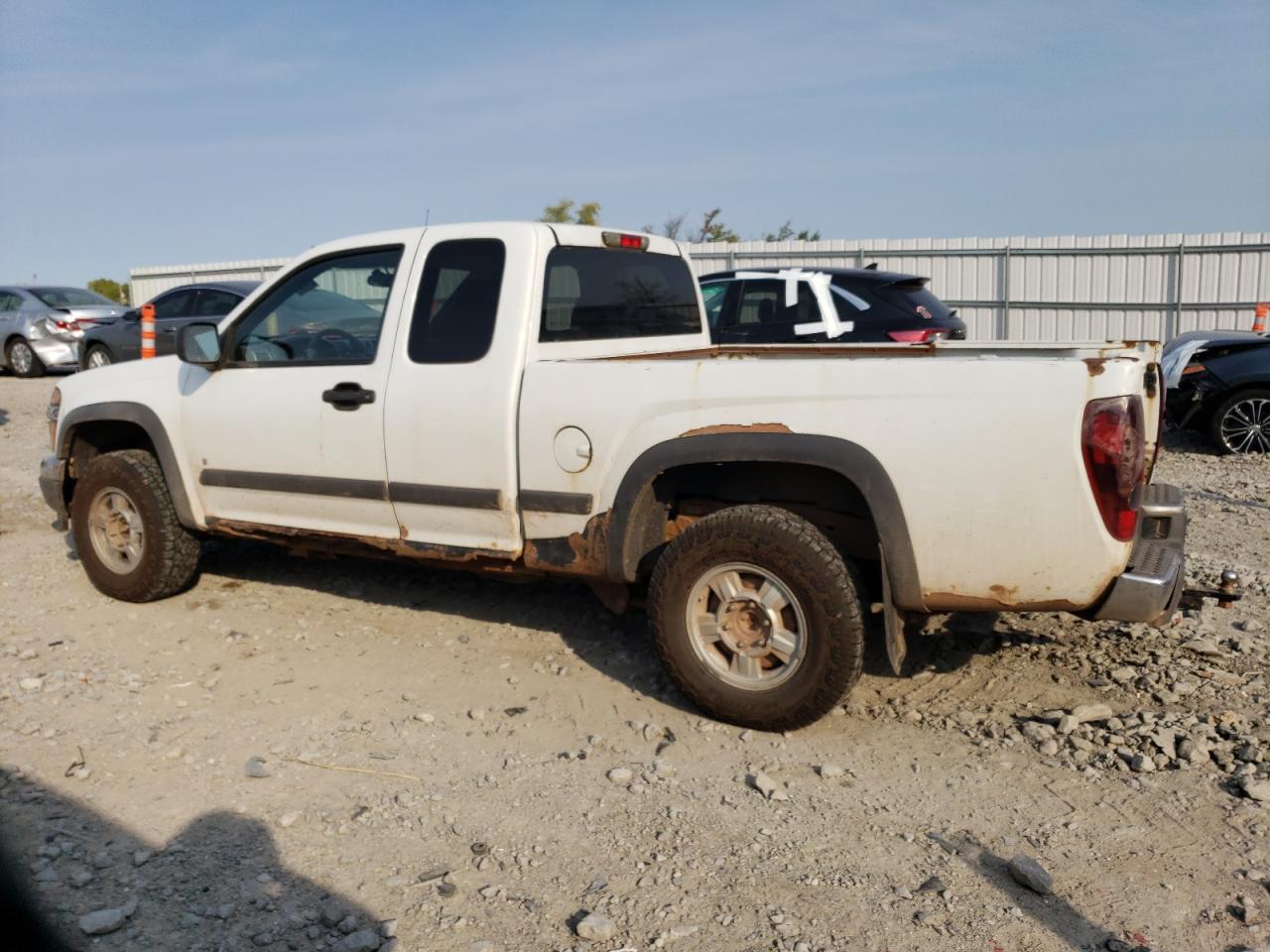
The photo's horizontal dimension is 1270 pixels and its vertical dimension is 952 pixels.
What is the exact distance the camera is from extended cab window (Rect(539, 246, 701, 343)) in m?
4.82

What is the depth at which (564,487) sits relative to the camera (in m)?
4.44

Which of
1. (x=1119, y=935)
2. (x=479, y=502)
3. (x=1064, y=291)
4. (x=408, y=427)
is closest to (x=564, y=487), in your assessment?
(x=479, y=502)

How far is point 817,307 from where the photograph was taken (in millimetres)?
9602

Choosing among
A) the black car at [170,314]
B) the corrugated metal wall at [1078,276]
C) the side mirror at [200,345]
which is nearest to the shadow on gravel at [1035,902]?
the side mirror at [200,345]

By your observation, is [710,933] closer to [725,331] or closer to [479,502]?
→ [479,502]

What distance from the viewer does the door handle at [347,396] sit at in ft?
15.9

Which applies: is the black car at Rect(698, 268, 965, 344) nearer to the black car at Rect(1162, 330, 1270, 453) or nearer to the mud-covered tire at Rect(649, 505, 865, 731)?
the black car at Rect(1162, 330, 1270, 453)

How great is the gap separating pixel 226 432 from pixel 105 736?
5.40 ft

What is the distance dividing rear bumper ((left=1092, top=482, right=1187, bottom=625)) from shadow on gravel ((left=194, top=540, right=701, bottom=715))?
1.62 m

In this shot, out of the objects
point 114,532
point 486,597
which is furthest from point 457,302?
point 114,532

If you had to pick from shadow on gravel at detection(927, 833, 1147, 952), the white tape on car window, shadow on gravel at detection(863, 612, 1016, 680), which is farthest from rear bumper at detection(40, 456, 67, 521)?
the white tape on car window

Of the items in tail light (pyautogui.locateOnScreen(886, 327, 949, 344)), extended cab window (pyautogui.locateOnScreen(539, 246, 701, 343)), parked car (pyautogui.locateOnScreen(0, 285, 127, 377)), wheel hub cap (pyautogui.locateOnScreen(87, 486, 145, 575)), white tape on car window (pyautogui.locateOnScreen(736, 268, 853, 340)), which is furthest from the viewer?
parked car (pyautogui.locateOnScreen(0, 285, 127, 377))

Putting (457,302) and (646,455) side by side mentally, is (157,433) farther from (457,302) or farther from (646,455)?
(646,455)

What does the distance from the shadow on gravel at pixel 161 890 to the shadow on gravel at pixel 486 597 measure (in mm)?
1751
